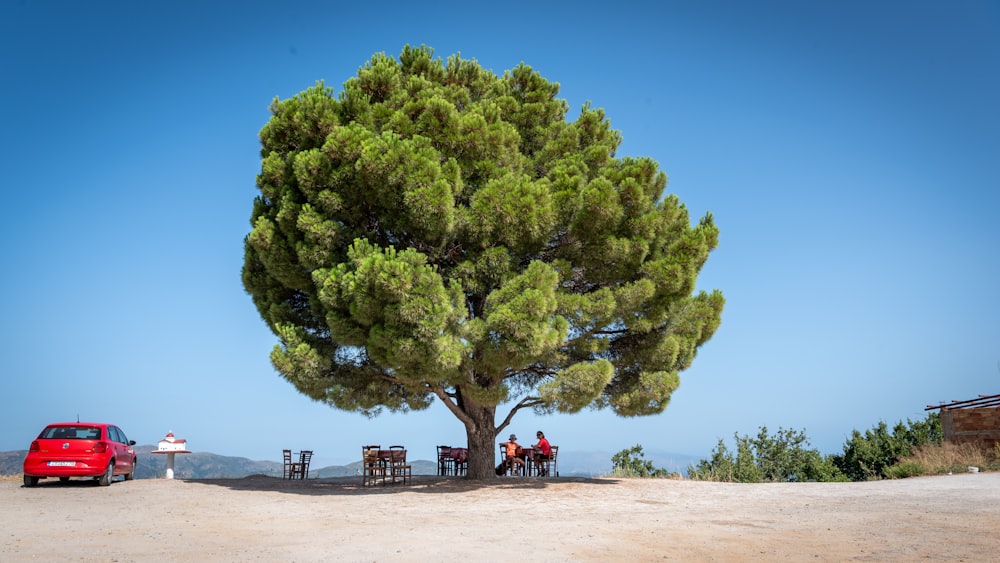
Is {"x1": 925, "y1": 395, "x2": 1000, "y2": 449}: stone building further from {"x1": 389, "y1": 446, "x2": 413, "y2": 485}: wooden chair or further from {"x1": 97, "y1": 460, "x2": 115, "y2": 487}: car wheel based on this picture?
{"x1": 97, "y1": 460, "x2": 115, "y2": 487}: car wheel

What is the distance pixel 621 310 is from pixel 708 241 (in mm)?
3107

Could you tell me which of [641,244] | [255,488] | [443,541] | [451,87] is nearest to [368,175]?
[451,87]

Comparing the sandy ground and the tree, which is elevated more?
the tree

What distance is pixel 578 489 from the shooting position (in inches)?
595

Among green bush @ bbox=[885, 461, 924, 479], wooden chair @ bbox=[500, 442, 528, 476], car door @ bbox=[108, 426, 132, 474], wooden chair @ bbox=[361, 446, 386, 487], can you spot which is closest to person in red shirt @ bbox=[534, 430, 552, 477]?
wooden chair @ bbox=[500, 442, 528, 476]

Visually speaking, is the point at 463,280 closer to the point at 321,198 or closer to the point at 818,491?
the point at 321,198

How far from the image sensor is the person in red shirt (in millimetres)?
19344

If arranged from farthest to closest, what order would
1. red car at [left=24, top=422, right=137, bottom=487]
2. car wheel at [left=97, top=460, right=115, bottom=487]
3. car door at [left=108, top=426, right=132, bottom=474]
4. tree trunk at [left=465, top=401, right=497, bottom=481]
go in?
tree trunk at [left=465, top=401, right=497, bottom=481] < car door at [left=108, top=426, right=132, bottom=474] < car wheel at [left=97, top=460, right=115, bottom=487] < red car at [left=24, top=422, right=137, bottom=487]

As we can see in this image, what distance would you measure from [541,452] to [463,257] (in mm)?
6596

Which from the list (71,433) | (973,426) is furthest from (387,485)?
(973,426)

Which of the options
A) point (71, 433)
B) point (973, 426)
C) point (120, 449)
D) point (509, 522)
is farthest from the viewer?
point (973, 426)

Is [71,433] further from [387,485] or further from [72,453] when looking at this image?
[387,485]

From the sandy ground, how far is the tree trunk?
5.32 ft

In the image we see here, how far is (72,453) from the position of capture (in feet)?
50.7
